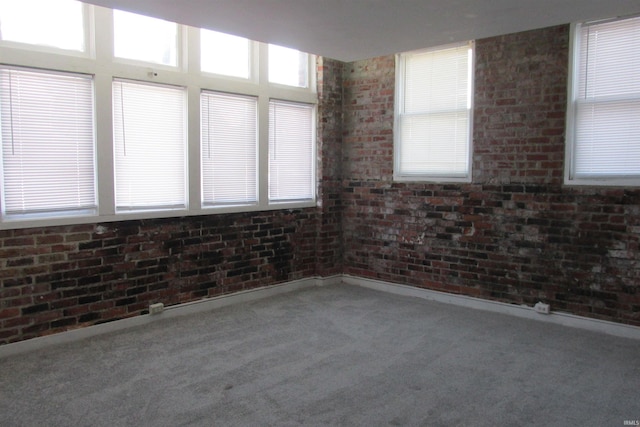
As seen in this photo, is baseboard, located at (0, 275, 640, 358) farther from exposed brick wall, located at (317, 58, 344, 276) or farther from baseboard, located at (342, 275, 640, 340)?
exposed brick wall, located at (317, 58, 344, 276)

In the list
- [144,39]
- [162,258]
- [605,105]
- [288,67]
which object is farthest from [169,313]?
[605,105]

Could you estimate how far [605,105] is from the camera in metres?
4.51

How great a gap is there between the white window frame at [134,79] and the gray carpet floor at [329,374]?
44.3 inches

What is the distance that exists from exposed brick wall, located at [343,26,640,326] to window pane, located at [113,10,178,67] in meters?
2.53

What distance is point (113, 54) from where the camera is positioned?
4375mm

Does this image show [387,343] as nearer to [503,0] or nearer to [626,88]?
[503,0]

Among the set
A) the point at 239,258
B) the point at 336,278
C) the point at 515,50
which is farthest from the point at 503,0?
the point at 336,278

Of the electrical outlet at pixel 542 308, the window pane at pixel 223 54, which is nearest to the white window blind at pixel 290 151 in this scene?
the window pane at pixel 223 54

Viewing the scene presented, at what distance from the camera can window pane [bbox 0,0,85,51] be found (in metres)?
3.83

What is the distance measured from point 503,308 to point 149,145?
4014 mm

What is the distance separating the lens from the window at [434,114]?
545 centimetres

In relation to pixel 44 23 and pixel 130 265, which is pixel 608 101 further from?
pixel 44 23

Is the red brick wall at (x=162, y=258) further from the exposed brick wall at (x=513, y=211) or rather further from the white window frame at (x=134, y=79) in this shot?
the exposed brick wall at (x=513, y=211)

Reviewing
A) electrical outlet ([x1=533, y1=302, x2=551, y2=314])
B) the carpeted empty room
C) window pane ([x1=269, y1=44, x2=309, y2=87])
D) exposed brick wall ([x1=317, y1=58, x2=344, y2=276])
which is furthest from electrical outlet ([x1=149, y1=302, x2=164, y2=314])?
electrical outlet ([x1=533, y1=302, x2=551, y2=314])
